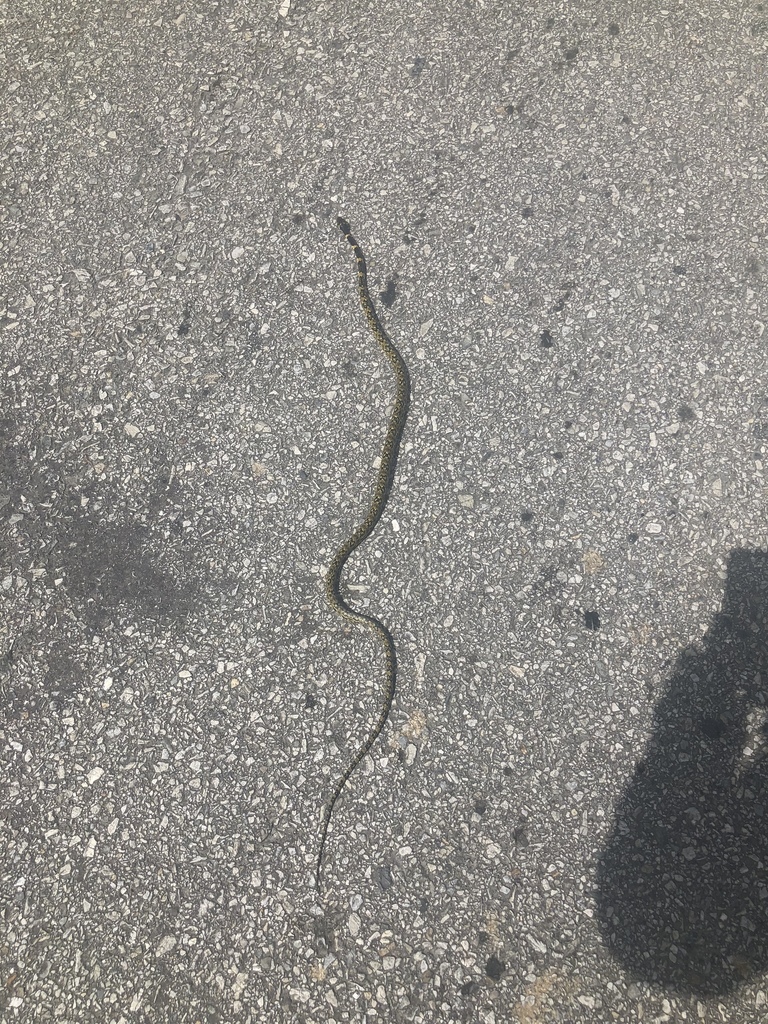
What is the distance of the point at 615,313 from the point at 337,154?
1.83 m

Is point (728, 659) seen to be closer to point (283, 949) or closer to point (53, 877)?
point (283, 949)

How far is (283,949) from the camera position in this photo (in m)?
2.86

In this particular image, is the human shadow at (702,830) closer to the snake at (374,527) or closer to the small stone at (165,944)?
the snake at (374,527)

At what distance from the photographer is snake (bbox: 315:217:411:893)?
3.13 m

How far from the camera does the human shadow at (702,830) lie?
9.12ft

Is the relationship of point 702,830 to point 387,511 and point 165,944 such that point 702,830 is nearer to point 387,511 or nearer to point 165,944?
point 387,511

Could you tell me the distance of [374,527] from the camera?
354 cm

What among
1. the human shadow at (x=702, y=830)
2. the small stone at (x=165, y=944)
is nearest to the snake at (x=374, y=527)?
the small stone at (x=165, y=944)

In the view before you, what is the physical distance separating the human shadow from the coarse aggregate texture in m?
0.01

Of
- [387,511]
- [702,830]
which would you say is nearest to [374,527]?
[387,511]

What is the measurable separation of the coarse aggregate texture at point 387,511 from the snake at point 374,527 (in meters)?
0.06

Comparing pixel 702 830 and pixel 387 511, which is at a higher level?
pixel 387 511

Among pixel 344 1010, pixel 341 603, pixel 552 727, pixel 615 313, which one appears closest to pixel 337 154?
pixel 615 313

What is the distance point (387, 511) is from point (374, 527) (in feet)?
0.34
